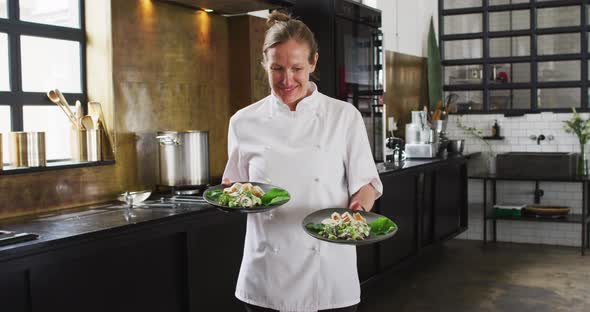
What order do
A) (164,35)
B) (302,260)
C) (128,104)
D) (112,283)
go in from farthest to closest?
(164,35)
(128,104)
(112,283)
(302,260)

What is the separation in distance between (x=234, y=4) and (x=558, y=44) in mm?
4515

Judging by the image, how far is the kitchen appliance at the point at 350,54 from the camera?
4.86m

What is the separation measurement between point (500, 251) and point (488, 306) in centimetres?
218

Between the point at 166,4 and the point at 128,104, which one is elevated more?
the point at 166,4

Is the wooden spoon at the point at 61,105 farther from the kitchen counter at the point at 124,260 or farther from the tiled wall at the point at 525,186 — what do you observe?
the tiled wall at the point at 525,186

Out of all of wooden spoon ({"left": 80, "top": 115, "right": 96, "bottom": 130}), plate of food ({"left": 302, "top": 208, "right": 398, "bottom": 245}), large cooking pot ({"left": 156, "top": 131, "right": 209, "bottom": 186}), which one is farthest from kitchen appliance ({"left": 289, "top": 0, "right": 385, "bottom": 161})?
plate of food ({"left": 302, "top": 208, "right": 398, "bottom": 245})

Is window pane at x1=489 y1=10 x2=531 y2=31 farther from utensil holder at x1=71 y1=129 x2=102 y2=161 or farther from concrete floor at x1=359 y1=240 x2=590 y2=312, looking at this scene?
utensil holder at x1=71 y1=129 x2=102 y2=161

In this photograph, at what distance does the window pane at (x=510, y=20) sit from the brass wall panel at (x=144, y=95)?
13.6 ft

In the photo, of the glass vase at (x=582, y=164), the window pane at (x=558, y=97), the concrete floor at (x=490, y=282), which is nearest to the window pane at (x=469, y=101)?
the window pane at (x=558, y=97)

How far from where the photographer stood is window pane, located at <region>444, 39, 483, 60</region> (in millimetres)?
7691

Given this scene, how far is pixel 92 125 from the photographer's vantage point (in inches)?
141

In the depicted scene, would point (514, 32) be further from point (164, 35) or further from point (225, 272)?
point (225, 272)

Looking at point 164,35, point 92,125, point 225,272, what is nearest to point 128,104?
point 92,125

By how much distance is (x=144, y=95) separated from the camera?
384 centimetres
